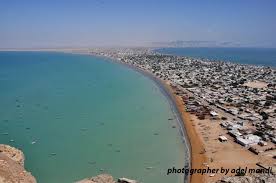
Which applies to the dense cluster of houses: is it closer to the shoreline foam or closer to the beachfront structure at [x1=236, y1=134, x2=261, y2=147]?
the beachfront structure at [x1=236, y1=134, x2=261, y2=147]

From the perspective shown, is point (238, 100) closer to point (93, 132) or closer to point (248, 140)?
point (248, 140)

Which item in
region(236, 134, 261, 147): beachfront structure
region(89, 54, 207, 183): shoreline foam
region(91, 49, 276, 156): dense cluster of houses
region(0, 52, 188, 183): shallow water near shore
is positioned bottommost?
region(0, 52, 188, 183): shallow water near shore

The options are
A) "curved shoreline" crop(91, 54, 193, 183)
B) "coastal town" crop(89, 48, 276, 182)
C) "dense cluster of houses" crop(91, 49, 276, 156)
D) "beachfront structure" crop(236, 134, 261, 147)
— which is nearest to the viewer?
"curved shoreline" crop(91, 54, 193, 183)

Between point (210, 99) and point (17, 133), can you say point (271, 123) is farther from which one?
point (17, 133)

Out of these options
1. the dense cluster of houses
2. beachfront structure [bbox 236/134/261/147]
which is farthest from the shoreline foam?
beachfront structure [bbox 236/134/261/147]

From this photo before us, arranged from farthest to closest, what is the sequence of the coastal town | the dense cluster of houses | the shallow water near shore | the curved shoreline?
the dense cluster of houses → the coastal town → the shallow water near shore → the curved shoreline

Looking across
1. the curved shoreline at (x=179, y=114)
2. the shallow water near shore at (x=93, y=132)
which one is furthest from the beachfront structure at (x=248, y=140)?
the shallow water near shore at (x=93, y=132)

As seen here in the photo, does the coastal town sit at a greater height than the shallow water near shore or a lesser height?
greater

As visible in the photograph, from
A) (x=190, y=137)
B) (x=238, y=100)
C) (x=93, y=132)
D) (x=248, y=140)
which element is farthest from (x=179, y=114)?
(x=248, y=140)

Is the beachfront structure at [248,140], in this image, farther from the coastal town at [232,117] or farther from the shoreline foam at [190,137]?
the shoreline foam at [190,137]
